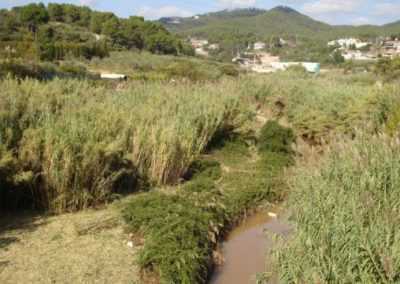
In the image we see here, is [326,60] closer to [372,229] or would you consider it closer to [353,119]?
[353,119]

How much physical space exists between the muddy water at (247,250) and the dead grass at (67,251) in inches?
39.8

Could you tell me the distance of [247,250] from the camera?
18.5 feet

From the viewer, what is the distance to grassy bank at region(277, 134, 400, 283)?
122 inches

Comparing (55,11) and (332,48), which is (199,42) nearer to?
(332,48)

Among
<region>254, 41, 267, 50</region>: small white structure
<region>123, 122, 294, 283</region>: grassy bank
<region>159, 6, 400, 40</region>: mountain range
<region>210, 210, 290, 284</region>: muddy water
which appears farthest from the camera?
<region>159, 6, 400, 40</region>: mountain range

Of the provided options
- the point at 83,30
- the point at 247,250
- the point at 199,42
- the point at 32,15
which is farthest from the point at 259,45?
the point at 247,250

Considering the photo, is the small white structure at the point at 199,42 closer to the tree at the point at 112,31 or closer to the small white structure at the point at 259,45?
the small white structure at the point at 259,45

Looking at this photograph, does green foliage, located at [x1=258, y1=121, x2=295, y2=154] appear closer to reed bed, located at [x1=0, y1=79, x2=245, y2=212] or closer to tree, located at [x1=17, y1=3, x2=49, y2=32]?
reed bed, located at [x1=0, y1=79, x2=245, y2=212]

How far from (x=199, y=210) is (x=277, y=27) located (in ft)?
363

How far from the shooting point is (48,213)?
5453mm

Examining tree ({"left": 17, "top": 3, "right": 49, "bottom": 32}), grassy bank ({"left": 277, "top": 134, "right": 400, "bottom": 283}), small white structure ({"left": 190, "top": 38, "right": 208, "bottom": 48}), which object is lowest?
grassy bank ({"left": 277, "top": 134, "right": 400, "bottom": 283})

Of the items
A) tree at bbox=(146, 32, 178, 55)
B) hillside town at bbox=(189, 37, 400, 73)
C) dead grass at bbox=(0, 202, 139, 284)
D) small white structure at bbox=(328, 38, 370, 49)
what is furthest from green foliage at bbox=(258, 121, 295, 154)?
small white structure at bbox=(328, 38, 370, 49)

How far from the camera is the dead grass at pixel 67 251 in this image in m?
4.12

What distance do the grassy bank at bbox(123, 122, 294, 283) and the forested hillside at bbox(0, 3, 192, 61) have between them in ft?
93.6
